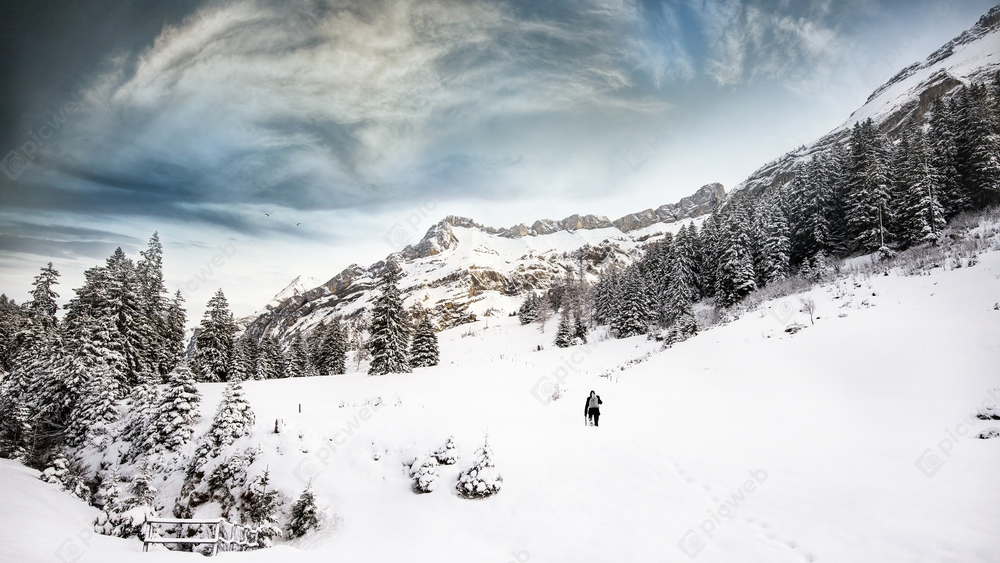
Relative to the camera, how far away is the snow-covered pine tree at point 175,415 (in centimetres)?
1498

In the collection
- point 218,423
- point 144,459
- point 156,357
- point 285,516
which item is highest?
point 156,357

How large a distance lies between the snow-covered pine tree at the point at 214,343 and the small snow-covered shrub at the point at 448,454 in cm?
3316

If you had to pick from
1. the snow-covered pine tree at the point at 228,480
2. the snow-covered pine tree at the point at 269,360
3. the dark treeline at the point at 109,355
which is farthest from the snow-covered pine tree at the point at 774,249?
the snow-covered pine tree at the point at 269,360

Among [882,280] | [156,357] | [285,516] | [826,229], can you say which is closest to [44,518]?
[285,516]

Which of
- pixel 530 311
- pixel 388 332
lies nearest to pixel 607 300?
pixel 530 311

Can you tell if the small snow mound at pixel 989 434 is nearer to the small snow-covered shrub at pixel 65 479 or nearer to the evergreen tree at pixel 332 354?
the small snow-covered shrub at pixel 65 479

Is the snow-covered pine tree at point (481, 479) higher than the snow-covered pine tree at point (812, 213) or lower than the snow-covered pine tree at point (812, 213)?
lower

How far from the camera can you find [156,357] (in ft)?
95.1

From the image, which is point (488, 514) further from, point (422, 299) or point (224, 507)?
point (422, 299)

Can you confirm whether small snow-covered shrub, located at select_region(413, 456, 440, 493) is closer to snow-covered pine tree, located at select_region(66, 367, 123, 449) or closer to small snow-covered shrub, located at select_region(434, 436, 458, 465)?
small snow-covered shrub, located at select_region(434, 436, 458, 465)

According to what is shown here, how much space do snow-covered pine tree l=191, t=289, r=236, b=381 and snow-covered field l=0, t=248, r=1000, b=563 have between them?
1945 centimetres

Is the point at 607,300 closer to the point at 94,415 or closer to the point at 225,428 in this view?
the point at 225,428

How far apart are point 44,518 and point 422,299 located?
494 ft

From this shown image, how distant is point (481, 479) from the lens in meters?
10.7
